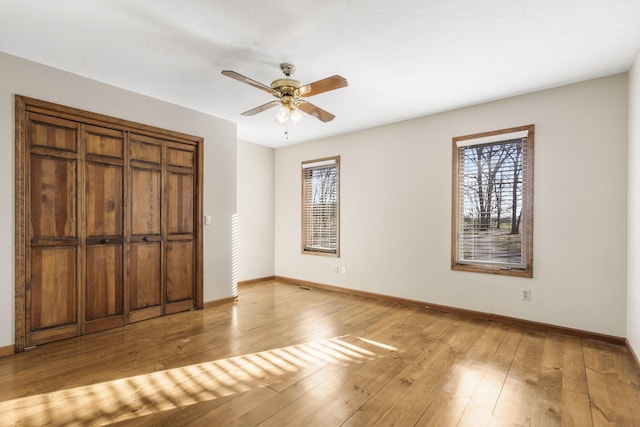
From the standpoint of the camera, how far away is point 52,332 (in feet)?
9.80

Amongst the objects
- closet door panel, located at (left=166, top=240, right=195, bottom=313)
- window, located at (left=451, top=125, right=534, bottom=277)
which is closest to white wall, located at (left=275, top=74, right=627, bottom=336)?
window, located at (left=451, top=125, right=534, bottom=277)

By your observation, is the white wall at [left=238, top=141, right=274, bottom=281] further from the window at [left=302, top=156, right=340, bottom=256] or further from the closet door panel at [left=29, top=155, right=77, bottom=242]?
the closet door panel at [left=29, top=155, right=77, bottom=242]

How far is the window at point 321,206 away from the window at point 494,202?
1941mm

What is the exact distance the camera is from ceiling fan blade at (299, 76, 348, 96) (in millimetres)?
2430

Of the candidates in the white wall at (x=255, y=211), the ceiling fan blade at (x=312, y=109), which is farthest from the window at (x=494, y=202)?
the white wall at (x=255, y=211)

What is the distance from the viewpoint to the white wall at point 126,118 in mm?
2721

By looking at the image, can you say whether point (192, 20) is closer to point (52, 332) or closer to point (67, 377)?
point (67, 377)

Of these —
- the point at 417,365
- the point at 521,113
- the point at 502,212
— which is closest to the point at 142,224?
the point at 417,365

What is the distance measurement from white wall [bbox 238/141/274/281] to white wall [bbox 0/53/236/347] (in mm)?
963

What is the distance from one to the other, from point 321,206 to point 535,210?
3115mm

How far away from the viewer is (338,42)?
2.50 meters

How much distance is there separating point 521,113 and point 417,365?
2.94m

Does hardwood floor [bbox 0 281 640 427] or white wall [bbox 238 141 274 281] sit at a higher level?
white wall [bbox 238 141 274 281]

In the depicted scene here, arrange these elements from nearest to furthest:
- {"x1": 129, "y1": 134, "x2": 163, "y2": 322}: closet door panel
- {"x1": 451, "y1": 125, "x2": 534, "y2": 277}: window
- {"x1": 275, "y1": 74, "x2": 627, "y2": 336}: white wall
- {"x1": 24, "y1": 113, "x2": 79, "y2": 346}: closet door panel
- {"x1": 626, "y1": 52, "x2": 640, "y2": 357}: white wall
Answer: {"x1": 626, "y1": 52, "x2": 640, "y2": 357}: white wall → {"x1": 24, "y1": 113, "x2": 79, "y2": 346}: closet door panel → {"x1": 275, "y1": 74, "x2": 627, "y2": 336}: white wall → {"x1": 451, "y1": 125, "x2": 534, "y2": 277}: window → {"x1": 129, "y1": 134, "x2": 163, "y2": 322}: closet door panel
